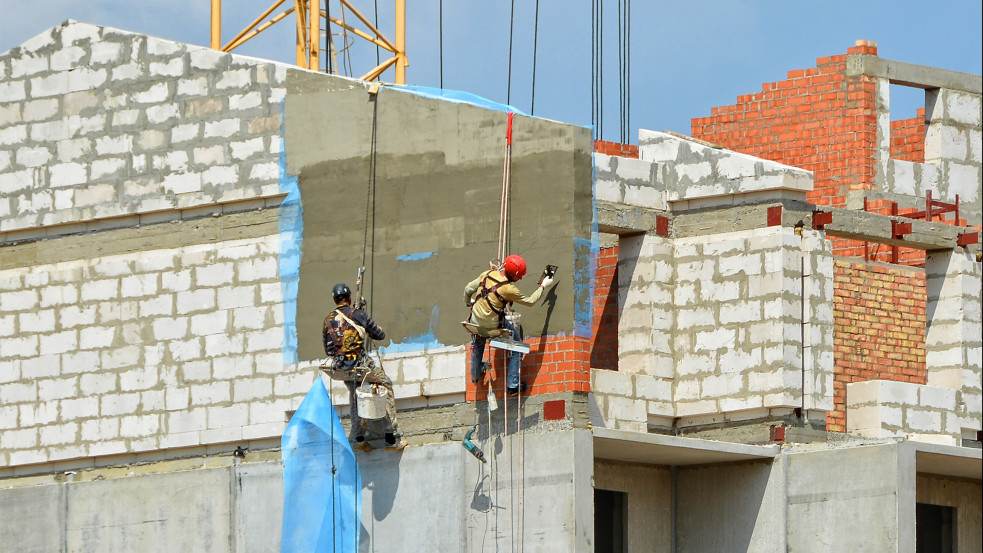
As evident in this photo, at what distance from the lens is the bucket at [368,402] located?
18.9m

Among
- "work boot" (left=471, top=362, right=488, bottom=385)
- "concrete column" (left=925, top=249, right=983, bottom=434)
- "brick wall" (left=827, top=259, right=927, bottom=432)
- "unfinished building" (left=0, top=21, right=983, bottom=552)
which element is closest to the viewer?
"work boot" (left=471, top=362, right=488, bottom=385)

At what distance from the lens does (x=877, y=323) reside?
74.7ft

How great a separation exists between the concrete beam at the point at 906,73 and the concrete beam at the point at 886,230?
3.08 m

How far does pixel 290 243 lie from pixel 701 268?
13.8 ft

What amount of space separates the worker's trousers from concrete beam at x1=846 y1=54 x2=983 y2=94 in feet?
25.4

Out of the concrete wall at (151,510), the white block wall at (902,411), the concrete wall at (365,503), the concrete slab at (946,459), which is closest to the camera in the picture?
the concrete wall at (365,503)

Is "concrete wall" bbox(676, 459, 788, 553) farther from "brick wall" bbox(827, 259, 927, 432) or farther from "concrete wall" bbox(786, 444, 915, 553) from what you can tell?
"brick wall" bbox(827, 259, 927, 432)

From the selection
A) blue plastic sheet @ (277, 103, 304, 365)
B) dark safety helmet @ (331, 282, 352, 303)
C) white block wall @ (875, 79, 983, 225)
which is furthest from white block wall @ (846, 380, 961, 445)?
blue plastic sheet @ (277, 103, 304, 365)

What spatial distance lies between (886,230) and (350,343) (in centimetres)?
615

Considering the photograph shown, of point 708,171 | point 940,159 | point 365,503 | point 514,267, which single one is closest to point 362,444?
point 365,503

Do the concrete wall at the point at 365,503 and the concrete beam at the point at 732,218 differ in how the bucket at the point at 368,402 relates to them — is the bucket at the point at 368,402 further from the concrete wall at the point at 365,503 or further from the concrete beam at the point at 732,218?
the concrete beam at the point at 732,218

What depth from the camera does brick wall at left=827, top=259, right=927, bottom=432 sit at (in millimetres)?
22375

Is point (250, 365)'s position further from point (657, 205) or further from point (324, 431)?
point (657, 205)

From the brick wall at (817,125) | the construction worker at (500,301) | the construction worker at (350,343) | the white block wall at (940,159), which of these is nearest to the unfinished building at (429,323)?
the construction worker at (500,301)
